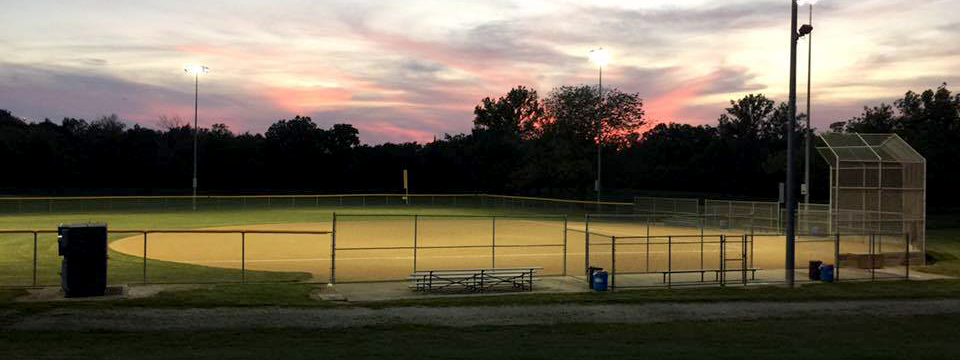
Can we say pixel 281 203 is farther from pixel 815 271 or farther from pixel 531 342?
pixel 531 342

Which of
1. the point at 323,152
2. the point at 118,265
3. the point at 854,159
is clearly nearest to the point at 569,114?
the point at 323,152

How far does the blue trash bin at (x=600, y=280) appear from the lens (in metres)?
18.8

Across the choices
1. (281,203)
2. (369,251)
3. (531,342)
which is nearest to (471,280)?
(531,342)

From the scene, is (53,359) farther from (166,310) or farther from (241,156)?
(241,156)

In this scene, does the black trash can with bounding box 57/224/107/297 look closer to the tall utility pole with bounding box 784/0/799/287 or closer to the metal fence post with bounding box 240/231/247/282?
the metal fence post with bounding box 240/231/247/282

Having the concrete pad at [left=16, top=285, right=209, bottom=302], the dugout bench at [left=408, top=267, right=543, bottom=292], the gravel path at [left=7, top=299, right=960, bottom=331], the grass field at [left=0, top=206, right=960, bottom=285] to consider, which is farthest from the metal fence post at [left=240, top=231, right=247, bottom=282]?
the dugout bench at [left=408, top=267, right=543, bottom=292]

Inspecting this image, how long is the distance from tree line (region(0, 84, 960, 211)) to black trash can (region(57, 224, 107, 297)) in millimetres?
57320

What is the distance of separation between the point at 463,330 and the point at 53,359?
21.3ft

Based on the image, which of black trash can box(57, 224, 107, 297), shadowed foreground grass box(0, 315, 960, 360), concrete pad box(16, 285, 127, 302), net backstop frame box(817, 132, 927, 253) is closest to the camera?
shadowed foreground grass box(0, 315, 960, 360)

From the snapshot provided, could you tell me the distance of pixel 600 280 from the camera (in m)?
18.8

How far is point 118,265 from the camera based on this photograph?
24141 mm

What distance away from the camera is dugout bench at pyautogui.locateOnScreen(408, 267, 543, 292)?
1869 centimetres

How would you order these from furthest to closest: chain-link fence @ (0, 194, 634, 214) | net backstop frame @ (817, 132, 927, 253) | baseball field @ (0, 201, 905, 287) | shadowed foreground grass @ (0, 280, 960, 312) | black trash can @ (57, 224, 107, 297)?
chain-link fence @ (0, 194, 634, 214) → net backstop frame @ (817, 132, 927, 253) → baseball field @ (0, 201, 905, 287) → black trash can @ (57, 224, 107, 297) → shadowed foreground grass @ (0, 280, 960, 312)

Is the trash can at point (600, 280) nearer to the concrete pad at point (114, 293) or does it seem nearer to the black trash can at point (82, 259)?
the concrete pad at point (114, 293)
